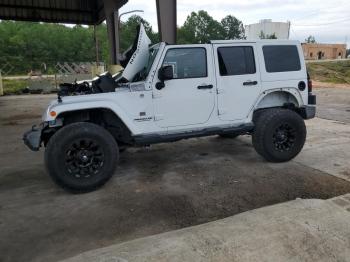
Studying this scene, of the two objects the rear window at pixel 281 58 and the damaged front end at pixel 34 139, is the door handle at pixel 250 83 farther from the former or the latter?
the damaged front end at pixel 34 139

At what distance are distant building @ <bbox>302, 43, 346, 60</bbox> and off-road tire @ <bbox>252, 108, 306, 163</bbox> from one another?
83.0 meters

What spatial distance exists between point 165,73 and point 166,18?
164 inches

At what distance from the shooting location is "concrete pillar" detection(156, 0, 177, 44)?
329 inches

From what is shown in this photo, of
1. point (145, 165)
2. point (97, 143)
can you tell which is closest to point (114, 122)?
point (97, 143)

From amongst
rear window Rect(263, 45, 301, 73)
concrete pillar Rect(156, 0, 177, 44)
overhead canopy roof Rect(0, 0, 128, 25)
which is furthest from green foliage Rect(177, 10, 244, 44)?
rear window Rect(263, 45, 301, 73)

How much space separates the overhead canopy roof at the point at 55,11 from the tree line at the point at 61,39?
3938 cm

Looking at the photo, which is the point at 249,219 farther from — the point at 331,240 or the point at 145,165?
the point at 145,165

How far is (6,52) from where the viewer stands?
Answer: 67062 millimetres

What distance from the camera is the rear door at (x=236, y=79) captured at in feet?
17.5

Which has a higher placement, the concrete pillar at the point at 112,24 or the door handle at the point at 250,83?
the concrete pillar at the point at 112,24

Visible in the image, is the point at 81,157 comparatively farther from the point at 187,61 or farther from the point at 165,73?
the point at 187,61

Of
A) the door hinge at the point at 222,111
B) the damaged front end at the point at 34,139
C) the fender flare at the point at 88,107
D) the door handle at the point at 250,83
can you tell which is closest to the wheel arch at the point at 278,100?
the door handle at the point at 250,83

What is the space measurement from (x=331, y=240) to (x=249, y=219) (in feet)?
2.62

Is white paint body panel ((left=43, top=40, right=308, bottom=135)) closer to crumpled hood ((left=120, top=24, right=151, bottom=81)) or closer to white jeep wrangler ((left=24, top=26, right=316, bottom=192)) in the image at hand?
white jeep wrangler ((left=24, top=26, right=316, bottom=192))
